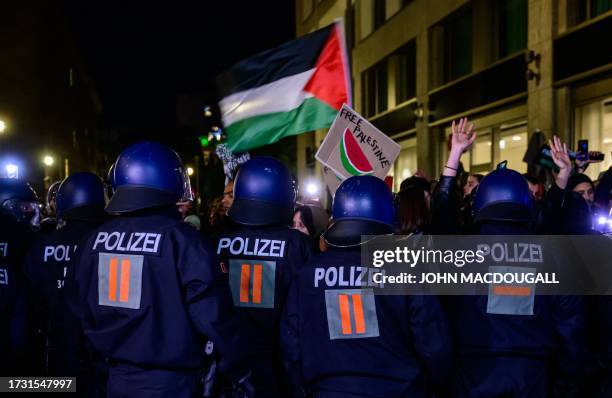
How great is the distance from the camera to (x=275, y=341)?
3.52m

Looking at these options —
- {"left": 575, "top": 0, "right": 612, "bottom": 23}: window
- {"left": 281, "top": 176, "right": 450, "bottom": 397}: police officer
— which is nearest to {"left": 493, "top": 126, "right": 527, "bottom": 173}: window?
{"left": 575, "top": 0, "right": 612, "bottom": 23}: window

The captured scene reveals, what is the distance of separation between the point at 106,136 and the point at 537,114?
9510cm

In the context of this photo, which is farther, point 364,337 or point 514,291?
point 514,291

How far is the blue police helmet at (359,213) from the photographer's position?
321 cm

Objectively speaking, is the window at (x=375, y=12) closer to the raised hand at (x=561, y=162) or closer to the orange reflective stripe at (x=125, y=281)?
the raised hand at (x=561, y=162)

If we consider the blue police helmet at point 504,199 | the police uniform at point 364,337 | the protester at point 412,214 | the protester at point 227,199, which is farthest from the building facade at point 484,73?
the police uniform at point 364,337

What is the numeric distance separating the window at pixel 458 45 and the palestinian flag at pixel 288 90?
1136 cm

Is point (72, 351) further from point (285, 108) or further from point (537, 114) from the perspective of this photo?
point (537, 114)

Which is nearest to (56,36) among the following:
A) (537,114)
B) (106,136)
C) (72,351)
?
(537,114)

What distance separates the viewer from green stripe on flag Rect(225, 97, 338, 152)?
672cm

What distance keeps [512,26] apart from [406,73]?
21.0 feet

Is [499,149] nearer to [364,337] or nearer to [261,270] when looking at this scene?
[261,270]

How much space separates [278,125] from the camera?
698 cm

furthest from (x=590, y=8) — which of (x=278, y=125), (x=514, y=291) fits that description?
(x=514, y=291)
